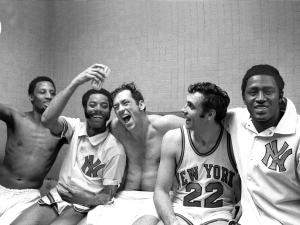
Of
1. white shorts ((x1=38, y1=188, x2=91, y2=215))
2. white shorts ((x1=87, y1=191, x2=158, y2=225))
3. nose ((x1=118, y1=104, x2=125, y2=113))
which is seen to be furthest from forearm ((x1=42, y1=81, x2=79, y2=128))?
white shorts ((x1=87, y1=191, x2=158, y2=225))

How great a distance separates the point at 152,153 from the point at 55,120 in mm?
698

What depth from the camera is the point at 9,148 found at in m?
2.56

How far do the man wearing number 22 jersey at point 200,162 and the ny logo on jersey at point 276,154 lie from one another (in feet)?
1.13

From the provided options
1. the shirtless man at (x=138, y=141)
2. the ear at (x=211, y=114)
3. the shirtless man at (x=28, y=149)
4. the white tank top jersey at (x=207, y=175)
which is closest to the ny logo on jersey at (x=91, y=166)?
the shirtless man at (x=138, y=141)

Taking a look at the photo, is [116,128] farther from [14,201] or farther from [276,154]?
[276,154]

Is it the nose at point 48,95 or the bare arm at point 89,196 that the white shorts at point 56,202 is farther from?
the nose at point 48,95

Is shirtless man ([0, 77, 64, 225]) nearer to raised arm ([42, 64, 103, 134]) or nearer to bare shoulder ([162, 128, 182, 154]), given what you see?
raised arm ([42, 64, 103, 134])

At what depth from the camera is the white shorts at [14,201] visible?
7.26ft

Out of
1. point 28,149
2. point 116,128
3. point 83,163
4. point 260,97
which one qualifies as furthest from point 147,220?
point 28,149

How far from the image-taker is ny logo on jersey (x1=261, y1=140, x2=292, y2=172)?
159 cm

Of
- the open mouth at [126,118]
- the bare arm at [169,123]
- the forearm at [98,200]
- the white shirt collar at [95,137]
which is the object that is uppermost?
the open mouth at [126,118]

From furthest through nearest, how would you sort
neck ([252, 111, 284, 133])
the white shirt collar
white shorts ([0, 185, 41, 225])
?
the white shirt collar → white shorts ([0, 185, 41, 225]) → neck ([252, 111, 284, 133])

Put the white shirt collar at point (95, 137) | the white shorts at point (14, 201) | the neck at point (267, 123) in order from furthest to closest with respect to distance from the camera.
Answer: the white shirt collar at point (95, 137)
the white shorts at point (14, 201)
the neck at point (267, 123)

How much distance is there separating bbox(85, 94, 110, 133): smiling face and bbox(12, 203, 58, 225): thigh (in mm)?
638
